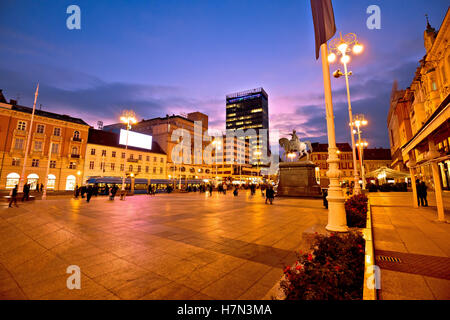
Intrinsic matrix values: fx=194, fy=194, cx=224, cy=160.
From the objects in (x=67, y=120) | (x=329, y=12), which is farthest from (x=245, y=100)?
(x=329, y=12)

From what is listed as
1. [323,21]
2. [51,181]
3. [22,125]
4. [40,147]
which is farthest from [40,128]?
[323,21]

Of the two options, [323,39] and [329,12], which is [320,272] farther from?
[329,12]

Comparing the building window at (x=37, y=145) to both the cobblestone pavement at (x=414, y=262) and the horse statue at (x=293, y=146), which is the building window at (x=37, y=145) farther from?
the cobblestone pavement at (x=414, y=262)

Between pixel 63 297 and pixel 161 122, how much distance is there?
76270 millimetres

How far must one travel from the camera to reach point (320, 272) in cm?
Answer: 248

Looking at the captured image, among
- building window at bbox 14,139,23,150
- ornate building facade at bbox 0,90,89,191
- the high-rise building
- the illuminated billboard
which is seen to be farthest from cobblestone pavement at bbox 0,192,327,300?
the high-rise building

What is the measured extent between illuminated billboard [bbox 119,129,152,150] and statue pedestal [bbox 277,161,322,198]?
42.5m

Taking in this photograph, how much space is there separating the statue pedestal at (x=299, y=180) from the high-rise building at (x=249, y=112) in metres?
121

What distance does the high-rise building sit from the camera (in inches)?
5896

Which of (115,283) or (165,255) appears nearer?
(115,283)

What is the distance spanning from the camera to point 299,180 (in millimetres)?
21078

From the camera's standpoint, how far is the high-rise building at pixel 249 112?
149750mm

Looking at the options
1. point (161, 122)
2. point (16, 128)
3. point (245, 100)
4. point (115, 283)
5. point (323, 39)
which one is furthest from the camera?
point (245, 100)
